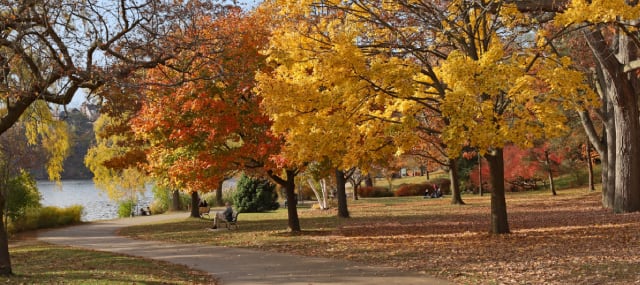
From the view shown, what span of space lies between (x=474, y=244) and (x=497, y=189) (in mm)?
1788

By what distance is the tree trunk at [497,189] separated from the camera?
47.0ft

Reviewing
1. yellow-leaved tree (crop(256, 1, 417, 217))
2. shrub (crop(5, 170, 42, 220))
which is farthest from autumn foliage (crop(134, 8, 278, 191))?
shrub (crop(5, 170, 42, 220))

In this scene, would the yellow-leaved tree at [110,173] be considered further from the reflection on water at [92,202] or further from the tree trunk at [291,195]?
the tree trunk at [291,195]

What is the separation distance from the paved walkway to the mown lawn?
2.24 feet

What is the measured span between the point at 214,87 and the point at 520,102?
29.2ft

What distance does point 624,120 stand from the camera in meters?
17.9

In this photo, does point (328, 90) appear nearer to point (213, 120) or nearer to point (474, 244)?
point (213, 120)

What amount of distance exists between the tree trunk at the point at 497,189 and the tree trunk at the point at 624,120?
19.8 feet

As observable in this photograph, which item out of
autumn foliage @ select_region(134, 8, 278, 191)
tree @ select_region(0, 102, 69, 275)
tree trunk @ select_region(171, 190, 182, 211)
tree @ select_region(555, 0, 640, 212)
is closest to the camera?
autumn foliage @ select_region(134, 8, 278, 191)

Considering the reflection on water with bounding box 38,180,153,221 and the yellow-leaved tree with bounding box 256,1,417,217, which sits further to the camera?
the reflection on water with bounding box 38,180,153,221

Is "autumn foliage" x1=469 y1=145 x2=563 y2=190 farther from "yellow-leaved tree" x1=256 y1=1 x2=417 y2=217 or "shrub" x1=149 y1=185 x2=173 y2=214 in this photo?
"yellow-leaved tree" x1=256 y1=1 x2=417 y2=217

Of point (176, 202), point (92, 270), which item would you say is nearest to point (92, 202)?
point (176, 202)

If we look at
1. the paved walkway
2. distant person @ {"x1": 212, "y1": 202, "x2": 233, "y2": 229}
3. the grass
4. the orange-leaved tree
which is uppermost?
the orange-leaved tree

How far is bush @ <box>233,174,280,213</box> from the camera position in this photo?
109 feet
